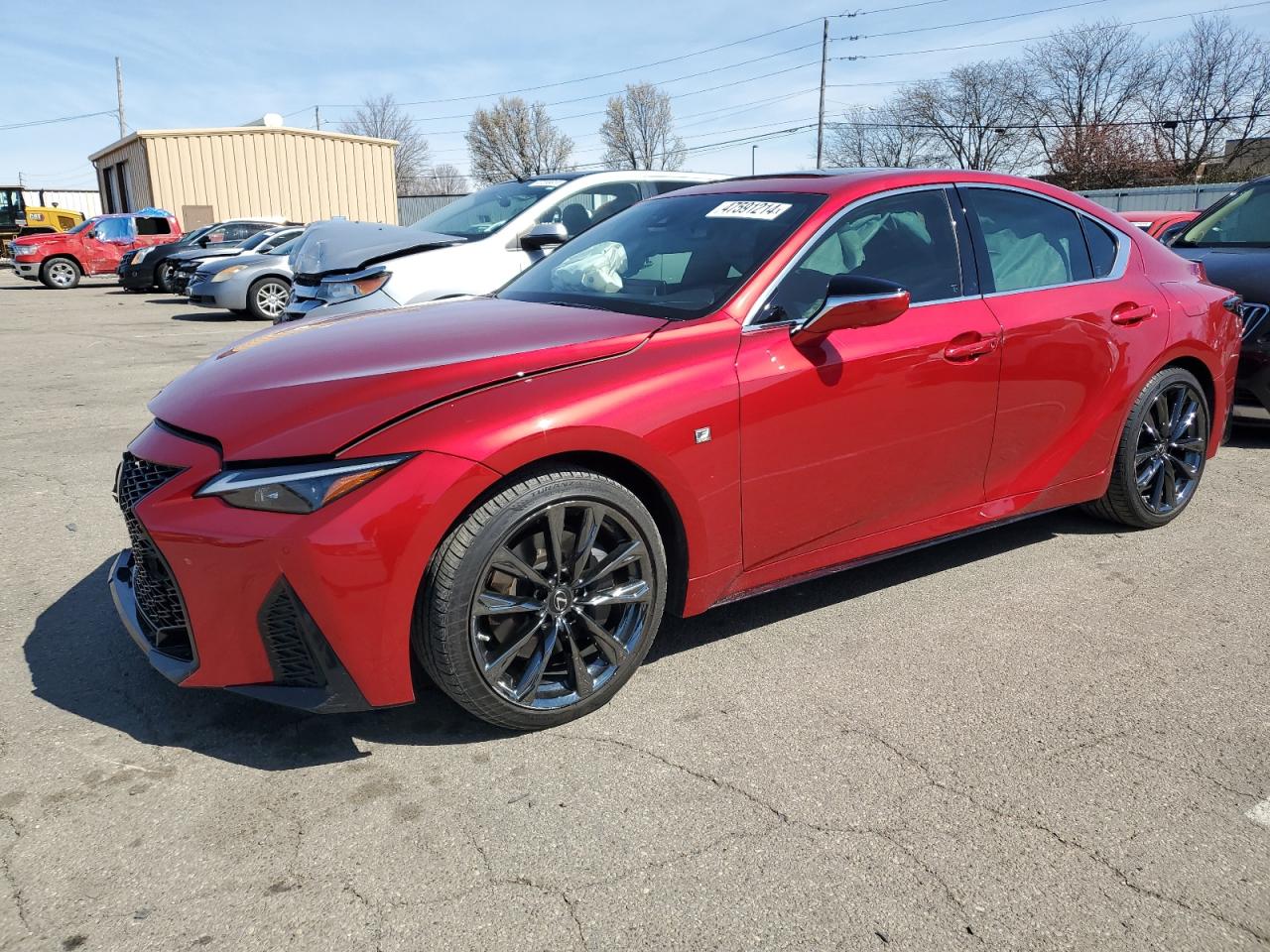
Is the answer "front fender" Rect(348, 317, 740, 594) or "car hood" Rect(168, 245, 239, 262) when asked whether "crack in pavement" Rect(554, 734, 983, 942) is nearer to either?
"front fender" Rect(348, 317, 740, 594)

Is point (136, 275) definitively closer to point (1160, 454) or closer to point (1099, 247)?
point (1099, 247)

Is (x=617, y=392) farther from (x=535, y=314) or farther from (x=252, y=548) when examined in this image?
(x=252, y=548)

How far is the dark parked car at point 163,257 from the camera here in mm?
20906

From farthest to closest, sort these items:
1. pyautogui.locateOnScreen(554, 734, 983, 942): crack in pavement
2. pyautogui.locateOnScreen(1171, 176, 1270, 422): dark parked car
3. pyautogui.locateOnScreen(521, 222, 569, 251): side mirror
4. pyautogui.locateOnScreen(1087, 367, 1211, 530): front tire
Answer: pyautogui.locateOnScreen(1171, 176, 1270, 422): dark parked car → pyautogui.locateOnScreen(521, 222, 569, 251): side mirror → pyautogui.locateOnScreen(1087, 367, 1211, 530): front tire → pyautogui.locateOnScreen(554, 734, 983, 942): crack in pavement

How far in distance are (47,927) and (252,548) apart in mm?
904

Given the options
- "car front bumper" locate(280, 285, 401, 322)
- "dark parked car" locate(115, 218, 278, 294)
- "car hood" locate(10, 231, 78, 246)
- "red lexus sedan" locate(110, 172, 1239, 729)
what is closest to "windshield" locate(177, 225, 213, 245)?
"dark parked car" locate(115, 218, 278, 294)

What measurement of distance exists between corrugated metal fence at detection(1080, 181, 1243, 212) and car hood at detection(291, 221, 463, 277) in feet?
80.7

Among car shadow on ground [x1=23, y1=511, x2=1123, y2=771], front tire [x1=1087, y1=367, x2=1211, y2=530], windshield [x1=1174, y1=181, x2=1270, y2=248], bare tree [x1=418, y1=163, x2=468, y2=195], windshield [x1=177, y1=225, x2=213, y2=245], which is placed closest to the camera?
car shadow on ground [x1=23, y1=511, x2=1123, y2=771]

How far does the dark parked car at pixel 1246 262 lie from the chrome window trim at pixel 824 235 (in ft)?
10.2

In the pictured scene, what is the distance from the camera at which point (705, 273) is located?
11.1 ft

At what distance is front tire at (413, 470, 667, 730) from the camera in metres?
2.58

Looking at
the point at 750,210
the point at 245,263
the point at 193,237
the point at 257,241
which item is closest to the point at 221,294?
the point at 245,263

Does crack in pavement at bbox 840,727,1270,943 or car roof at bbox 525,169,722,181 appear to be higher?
car roof at bbox 525,169,722,181

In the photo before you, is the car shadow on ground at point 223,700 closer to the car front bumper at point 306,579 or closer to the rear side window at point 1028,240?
the car front bumper at point 306,579
